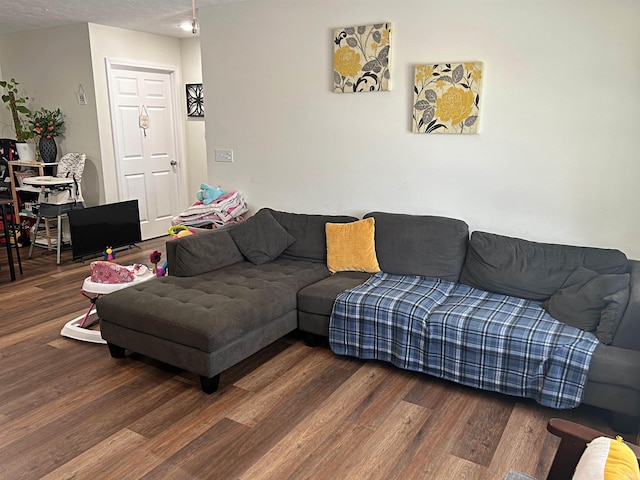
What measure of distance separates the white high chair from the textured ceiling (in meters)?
1.41

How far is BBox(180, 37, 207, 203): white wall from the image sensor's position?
6.09 m

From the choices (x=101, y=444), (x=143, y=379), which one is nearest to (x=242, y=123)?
(x=143, y=379)

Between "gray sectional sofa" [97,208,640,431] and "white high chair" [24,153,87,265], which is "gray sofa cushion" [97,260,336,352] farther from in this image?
"white high chair" [24,153,87,265]

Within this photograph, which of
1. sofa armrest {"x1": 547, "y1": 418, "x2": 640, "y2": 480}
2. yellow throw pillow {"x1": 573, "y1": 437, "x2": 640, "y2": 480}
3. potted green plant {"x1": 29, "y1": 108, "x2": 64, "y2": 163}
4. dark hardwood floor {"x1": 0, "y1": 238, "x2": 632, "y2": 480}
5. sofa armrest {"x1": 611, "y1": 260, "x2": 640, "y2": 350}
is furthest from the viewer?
potted green plant {"x1": 29, "y1": 108, "x2": 64, "y2": 163}

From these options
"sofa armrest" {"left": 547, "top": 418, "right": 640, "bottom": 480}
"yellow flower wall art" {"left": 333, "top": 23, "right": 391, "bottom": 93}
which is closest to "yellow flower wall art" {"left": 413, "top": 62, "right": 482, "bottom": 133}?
"yellow flower wall art" {"left": 333, "top": 23, "right": 391, "bottom": 93}

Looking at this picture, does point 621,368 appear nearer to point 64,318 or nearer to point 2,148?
point 64,318

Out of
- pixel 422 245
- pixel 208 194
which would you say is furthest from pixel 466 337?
pixel 208 194

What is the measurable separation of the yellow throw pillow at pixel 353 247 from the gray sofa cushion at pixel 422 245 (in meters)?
0.07

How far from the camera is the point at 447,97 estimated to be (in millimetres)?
3408

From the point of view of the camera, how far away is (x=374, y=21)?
360 centimetres

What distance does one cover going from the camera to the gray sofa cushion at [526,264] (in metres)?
2.94

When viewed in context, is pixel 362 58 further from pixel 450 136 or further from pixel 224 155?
pixel 224 155

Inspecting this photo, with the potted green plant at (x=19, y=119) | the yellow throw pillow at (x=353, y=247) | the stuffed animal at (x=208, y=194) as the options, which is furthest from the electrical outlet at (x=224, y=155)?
the potted green plant at (x=19, y=119)

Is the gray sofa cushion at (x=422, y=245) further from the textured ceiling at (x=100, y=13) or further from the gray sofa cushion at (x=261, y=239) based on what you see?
the textured ceiling at (x=100, y=13)
